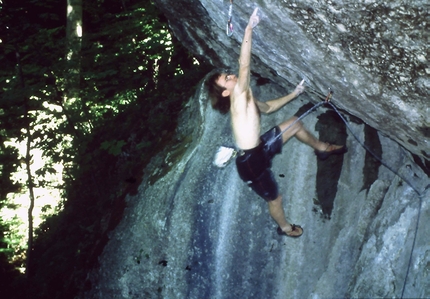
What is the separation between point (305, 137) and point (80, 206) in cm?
529

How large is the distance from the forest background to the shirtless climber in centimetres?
235

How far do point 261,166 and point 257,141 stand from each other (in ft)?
1.11

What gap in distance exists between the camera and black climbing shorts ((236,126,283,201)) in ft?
15.4

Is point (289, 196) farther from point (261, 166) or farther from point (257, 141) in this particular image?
point (257, 141)

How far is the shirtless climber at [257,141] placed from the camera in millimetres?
4344

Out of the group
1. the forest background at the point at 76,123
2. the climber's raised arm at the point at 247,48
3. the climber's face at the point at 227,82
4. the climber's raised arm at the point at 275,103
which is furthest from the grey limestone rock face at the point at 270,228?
the climber's raised arm at the point at 247,48

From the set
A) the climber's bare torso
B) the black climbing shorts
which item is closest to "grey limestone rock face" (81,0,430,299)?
the black climbing shorts

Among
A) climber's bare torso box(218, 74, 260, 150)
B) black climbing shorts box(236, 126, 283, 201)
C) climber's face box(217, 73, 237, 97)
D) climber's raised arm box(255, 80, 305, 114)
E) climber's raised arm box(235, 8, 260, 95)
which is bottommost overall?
black climbing shorts box(236, 126, 283, 201)

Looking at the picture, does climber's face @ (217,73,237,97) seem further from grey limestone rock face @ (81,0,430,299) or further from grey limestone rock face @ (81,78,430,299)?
grey limestone rock face @ (81,78,430,299)

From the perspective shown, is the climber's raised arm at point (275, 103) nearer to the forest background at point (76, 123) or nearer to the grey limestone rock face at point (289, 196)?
the grey limestone rock face at point (289, 196)

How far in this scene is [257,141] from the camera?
15.4ft

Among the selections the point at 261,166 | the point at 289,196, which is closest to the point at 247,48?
the point at 261,166

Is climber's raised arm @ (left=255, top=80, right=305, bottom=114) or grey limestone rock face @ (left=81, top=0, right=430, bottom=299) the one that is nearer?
grey limestone rock face @ (left=81, top=0, right=430, bottom=299)

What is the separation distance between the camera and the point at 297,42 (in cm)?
373
